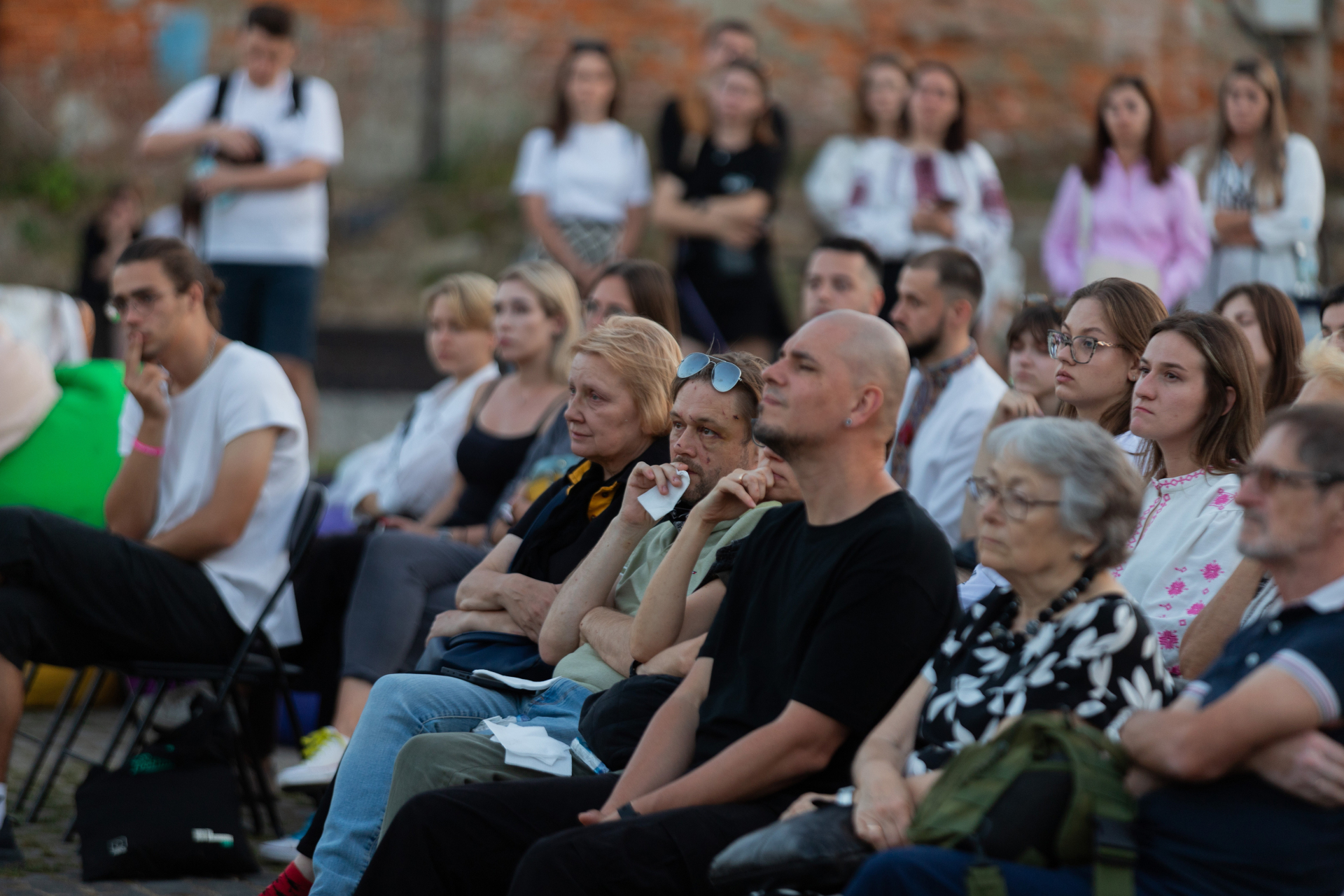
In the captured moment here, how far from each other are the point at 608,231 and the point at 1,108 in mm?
6378

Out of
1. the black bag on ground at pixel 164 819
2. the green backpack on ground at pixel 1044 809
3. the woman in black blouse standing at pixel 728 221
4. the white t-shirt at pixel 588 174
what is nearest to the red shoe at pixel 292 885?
the black bag on ground at pixel 164 819

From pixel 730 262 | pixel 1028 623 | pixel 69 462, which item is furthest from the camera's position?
pixel 730 262

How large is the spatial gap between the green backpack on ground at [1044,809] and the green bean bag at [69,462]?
4116 mm

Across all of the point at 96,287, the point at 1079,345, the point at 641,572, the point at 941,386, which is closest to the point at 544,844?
the point at 641,572

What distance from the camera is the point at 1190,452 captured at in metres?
3.73

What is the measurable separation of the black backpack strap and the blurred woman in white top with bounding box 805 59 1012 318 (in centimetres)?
306

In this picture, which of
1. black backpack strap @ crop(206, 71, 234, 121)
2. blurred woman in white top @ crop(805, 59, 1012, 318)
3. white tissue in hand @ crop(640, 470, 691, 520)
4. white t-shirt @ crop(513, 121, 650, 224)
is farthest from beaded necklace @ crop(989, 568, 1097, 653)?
black backpack strap @ crop(206, 71, 234, 121)

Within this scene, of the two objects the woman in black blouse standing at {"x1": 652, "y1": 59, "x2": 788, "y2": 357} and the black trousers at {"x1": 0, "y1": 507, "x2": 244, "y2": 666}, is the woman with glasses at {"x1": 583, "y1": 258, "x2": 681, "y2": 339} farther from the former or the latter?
the woman in black blouse standing at {"x1": 652, "y1": 59, "x2": 788, "y2": 357}

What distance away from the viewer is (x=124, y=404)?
5.76 m

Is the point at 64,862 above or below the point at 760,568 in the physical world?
below

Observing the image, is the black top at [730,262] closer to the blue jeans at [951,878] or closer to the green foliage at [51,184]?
the blue jeans at [951,878]

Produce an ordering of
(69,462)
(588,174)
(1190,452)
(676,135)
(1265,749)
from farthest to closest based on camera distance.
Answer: (588,174) < (676,135) < (69,462) < (1190,452) < (1265,749)

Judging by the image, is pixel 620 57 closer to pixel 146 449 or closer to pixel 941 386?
pixel 941 386

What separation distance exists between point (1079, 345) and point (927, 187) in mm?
3581
